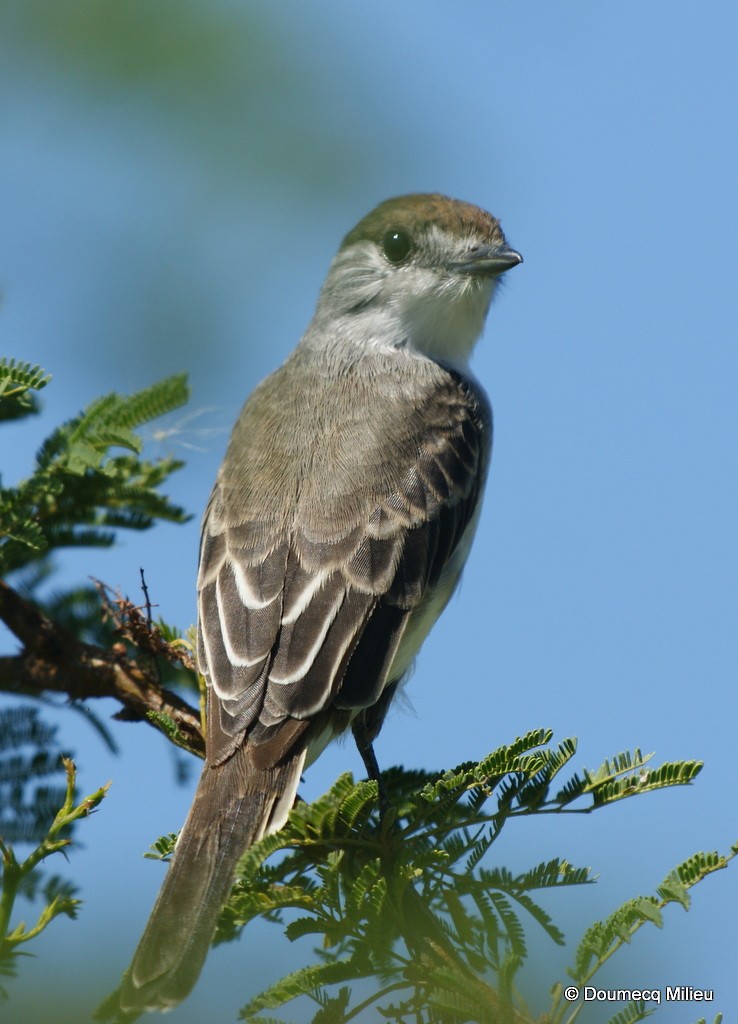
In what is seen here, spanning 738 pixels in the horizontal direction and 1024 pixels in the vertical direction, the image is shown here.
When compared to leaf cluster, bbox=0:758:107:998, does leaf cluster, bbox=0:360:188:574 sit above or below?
above

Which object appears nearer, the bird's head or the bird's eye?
the bird's head

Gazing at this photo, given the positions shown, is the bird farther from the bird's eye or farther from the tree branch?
the tree branch

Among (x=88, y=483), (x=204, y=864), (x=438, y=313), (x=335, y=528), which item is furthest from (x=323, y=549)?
(x=438, y=313)

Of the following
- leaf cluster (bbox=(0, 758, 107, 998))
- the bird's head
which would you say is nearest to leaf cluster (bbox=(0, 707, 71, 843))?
leaf cluster (bbox=(0, 758, 107, 998))

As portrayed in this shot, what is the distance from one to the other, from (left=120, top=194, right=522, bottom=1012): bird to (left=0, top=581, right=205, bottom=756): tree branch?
0.82 feet

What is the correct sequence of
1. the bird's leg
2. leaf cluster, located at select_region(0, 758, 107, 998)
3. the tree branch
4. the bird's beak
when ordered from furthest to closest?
the bird's beak, the bird's leg, the tree branch, leaf cluster, located at select_region(0, 758, 107, 998)

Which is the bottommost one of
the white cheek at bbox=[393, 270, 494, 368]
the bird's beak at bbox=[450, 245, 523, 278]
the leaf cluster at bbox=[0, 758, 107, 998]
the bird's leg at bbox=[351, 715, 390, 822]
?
the leaf cluster at bbox=[0, 758, 107, 998]

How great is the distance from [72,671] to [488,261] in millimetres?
2615

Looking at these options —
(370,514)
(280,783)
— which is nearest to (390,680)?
(370,514)

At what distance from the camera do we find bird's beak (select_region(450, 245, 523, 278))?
530 cm

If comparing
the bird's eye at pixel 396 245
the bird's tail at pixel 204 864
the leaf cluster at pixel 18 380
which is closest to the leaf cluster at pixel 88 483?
the leaf cluster at pixel 18 380

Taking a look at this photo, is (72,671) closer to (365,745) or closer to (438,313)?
(365,745)

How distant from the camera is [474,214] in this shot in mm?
5488

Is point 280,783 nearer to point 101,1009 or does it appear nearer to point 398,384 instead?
point 101,1009
